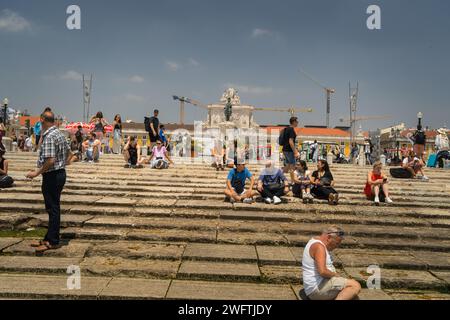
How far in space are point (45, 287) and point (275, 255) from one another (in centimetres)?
288

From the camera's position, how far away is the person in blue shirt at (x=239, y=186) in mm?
7477

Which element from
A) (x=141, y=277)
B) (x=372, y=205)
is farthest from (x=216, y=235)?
(x=372, y=205)

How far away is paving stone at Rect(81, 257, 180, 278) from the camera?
450 centimetres

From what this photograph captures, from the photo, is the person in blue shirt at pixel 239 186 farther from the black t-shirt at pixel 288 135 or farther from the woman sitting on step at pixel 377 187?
the woman sitting on step at pixel 377 187

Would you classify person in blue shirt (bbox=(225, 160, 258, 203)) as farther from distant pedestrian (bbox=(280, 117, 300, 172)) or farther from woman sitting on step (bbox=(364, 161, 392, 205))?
woman sitting on step (bbox=(364, 161, 392, 205))

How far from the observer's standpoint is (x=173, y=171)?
34.4ft

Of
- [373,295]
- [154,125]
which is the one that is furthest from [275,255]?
[154,125]

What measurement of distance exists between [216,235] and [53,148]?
271 cm

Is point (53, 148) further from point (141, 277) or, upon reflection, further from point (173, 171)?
point (173, 171)

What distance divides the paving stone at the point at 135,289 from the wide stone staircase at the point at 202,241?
1cm

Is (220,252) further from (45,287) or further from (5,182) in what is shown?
(5,182)

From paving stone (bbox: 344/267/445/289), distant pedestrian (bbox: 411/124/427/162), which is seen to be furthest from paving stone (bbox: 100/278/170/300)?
distant pedestrian (bbox: 411/124/427/162)

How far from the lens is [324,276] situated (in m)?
3.59

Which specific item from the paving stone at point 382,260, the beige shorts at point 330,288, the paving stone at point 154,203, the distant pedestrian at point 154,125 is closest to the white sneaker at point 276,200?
the paving stone at point 154,203
